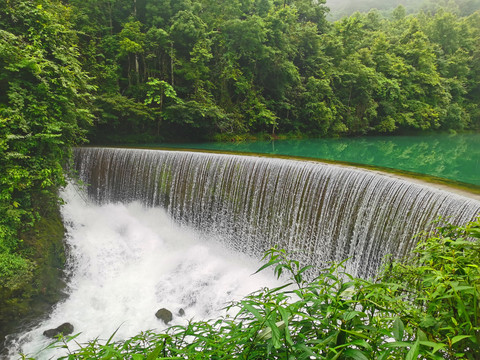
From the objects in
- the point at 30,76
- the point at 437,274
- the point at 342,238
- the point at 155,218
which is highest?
the point at 30,76

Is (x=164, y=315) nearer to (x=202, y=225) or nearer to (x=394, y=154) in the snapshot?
(x=202, y=225)

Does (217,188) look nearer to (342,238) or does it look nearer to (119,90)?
(342,238)

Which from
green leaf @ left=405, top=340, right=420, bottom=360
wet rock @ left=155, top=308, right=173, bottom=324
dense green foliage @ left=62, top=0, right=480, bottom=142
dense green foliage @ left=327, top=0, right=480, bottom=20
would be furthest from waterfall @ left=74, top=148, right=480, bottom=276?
dense green foliage @ left=327, top=0, right=480, bottom=20

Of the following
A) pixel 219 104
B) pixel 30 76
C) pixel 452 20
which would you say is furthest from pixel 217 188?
pixel 452 20

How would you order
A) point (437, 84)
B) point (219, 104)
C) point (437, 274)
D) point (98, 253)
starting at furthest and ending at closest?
point (437, 84) → point (219, 104) → point (98, 253) → point (437, 274)

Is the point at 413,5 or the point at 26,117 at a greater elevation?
the point at 413,5

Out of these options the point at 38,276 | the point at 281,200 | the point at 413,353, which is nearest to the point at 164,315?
the point at 38,276

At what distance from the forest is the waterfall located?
1.76 meters

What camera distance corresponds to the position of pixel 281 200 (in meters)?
6.53

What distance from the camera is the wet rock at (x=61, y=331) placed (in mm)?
5062

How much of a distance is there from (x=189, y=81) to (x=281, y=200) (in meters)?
10.2

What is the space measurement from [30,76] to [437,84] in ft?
86.0

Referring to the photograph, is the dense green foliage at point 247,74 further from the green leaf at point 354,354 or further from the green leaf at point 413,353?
the green leaf at point 413,353

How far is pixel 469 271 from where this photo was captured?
3.17ft
